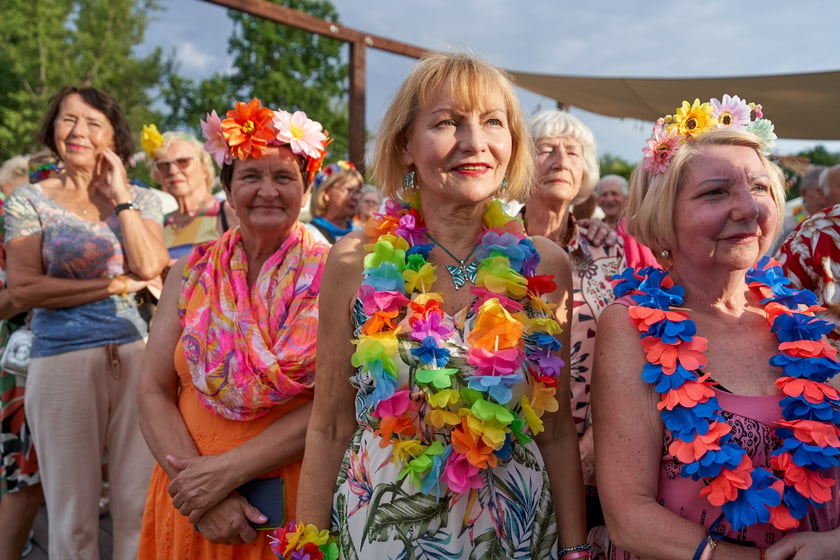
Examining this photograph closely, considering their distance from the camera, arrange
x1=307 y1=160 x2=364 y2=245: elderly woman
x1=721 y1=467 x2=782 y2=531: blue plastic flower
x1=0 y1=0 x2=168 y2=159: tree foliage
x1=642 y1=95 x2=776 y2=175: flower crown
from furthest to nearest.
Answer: x1=0 y1=0 x2=168 y2=159: tree foliage
x1=307 y1=160 x2=364 y2=245: elderly woman
x1=642 y1=95 x2=776 y2=175: flower crown
x1=721 y1=467 x2=782 y2=531: blue plastic flower

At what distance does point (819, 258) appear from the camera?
7.51 ft

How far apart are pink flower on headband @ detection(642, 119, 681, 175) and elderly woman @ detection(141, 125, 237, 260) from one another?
2.94 meters

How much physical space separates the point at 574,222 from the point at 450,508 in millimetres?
1507

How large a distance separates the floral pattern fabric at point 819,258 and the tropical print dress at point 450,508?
4.36ft

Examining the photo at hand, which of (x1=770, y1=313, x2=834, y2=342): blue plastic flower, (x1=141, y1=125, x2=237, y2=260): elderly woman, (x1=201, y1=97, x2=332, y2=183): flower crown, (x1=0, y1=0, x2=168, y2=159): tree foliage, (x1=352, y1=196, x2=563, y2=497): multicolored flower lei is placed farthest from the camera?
(x1=0, y1=0, x2=168, y2=159): tree foliage

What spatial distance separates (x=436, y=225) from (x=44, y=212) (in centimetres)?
205

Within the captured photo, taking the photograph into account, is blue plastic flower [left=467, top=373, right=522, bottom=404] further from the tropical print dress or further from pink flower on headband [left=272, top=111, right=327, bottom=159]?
pink flower on headband [left=272, top=111, right=327, bottom=159]

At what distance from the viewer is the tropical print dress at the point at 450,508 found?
1.56m

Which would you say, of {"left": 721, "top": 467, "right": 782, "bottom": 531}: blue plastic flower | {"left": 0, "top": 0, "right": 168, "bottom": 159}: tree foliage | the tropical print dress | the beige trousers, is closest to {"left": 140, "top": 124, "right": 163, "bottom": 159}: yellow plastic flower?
the beige trousers

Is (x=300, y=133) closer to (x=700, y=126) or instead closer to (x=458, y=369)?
(x=458, y=369)

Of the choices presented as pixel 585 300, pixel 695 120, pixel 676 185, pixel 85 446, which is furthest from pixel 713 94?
pixel 85 446

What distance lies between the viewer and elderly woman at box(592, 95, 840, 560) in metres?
1.44

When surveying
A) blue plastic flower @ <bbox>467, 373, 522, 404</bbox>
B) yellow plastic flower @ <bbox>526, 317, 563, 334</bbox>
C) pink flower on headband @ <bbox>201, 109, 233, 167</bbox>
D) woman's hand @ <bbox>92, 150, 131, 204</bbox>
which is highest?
pink flower on headband @ <bbox>201, 109, 233, 167</bbox>

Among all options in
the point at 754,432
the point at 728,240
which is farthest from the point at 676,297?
the point at 754,432
